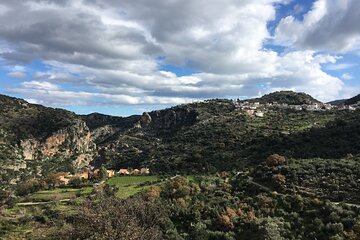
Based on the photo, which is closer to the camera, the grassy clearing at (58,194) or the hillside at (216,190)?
the hillside at (216,190)

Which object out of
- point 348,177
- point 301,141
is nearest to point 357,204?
point 348,177

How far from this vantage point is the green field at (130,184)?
6168 centimetres

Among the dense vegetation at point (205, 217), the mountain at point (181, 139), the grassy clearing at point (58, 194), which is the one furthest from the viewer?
the mountain at point (181, 139)

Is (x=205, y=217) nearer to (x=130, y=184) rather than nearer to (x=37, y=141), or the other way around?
(x=130, y=184)

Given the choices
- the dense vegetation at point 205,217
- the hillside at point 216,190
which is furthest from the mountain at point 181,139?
the dense vegetation at point 205,217

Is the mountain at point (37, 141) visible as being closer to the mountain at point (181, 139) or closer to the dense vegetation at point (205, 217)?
the mountain at point (181, 139)

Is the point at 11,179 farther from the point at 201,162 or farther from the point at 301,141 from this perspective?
the point at 301,141

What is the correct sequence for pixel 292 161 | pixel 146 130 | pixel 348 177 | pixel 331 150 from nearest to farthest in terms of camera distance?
1. pixel 348 177
2. pixel 292 161
3. pixel 331 150
4. pixel 146 130

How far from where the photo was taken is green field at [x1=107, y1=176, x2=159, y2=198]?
202 feet

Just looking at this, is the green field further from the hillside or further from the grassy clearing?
the grassy clearing

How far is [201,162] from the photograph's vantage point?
3366 inches

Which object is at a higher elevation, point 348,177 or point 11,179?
point 348,177

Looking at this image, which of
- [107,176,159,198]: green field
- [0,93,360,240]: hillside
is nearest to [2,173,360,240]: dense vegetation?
[0,93,360,240]: hillside

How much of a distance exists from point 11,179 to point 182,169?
55892 millimetres
